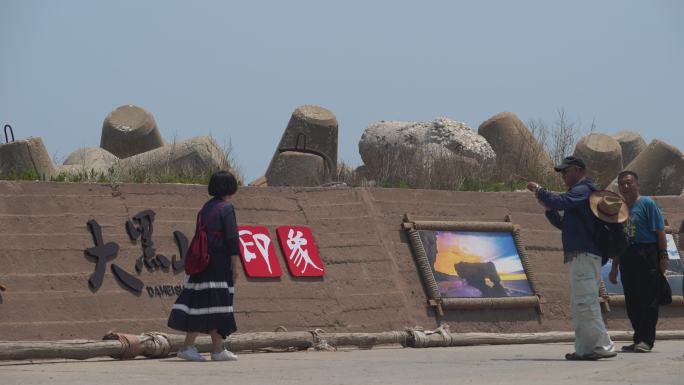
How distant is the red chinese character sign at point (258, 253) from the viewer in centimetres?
1337

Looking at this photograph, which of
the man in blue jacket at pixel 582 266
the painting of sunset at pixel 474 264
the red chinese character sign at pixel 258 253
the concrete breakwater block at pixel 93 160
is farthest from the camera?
the concrete breakwater block at pixel 93 160

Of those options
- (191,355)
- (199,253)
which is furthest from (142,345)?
(199,253)

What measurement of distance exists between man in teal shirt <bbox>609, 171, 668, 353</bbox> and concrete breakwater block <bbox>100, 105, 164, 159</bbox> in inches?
459

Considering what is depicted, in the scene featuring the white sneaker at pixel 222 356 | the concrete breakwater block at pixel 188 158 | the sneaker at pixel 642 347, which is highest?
the concrete breakwater block at pixel 188 158

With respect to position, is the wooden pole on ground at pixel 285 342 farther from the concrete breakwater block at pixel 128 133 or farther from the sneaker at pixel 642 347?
the concrete breakwater block at pixel 128 133

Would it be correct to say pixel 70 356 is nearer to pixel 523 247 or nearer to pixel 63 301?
pixel 63 301

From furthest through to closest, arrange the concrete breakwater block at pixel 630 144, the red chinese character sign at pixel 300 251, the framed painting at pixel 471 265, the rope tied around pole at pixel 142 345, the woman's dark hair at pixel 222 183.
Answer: the concrete breakwater block at pixel 630 144 < the framed painting at pixel 471 265 < the red chinese character sign at pixel 300 251 < the rope tied around pole at pixel 142 345 < the woman's dark hair at pixel 222 183

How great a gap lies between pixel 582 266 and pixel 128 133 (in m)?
12.8

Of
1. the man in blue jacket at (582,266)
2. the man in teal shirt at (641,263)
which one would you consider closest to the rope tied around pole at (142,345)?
the man in blue jacket at (582,266)

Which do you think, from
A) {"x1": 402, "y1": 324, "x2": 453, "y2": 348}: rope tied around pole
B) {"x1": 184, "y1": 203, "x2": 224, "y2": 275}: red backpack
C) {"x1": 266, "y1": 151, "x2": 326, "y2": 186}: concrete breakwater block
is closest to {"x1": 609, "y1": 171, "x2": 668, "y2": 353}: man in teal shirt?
{"x1": 402, "y1": 324, "x2": 453, "y2": 348}: rope tied around pole

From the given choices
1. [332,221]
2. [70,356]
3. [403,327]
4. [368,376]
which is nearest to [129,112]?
[332,221]

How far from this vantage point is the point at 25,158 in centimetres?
1549

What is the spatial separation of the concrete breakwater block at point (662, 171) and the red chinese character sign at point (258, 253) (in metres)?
8.16

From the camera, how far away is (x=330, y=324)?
13.3 meters
